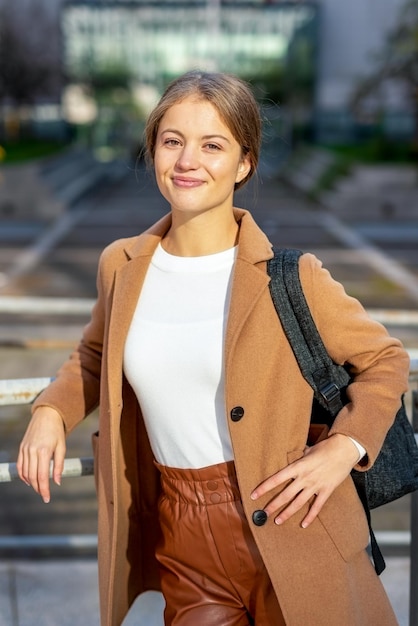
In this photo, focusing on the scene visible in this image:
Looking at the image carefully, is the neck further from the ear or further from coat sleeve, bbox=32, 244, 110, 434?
coat sleeve, bbox=32, 244, 110, 434

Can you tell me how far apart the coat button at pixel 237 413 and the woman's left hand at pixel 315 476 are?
0.49 ft

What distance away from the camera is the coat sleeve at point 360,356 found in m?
→ 2.02

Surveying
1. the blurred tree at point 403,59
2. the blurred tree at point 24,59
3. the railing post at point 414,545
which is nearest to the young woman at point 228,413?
the railing post at point 414,545

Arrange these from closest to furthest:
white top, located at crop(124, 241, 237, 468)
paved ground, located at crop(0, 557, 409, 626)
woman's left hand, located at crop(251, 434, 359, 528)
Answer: woman's left hand, located at crop(251, 434, 359, 528)
white top, located at crop(124, 241, 237, 468)
paved ground, located at crop(0, 557, 409, 626)

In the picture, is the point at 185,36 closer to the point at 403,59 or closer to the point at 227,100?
the point at 403,59

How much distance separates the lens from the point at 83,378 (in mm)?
2379

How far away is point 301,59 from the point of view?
47438mm

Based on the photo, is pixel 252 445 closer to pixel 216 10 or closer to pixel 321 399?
pixel 321 399

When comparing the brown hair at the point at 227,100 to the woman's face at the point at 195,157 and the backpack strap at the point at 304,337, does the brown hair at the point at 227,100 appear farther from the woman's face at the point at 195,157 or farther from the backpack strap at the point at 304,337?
the backpack strap at the point at 304,337

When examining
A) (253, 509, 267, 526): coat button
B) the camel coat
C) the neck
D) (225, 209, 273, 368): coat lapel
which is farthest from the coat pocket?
the neck

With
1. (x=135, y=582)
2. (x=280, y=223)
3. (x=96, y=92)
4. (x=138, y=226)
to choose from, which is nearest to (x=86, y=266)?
(x=138, y=226)

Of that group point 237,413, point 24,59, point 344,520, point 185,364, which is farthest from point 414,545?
point 24,59

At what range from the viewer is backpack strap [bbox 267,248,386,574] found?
204cm

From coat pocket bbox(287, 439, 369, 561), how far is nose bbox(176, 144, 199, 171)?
0.69m
